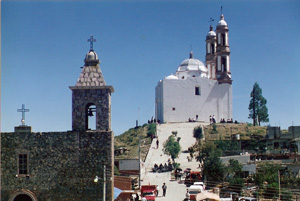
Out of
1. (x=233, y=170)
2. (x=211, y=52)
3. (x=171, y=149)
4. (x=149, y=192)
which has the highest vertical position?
(x=211, y=52)

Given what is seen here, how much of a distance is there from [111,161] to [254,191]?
1107cm

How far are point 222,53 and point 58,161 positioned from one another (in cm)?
4928

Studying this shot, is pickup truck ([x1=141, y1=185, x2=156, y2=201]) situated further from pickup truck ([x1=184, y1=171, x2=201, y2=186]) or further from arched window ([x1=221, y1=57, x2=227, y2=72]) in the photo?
arched window ([x1=221, y1=57, x2=227, y2=72])

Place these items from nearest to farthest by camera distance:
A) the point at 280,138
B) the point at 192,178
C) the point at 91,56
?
the point at 91,56, the point at 192,178, the point at 280,138

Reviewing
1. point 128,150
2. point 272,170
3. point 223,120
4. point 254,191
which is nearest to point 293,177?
point 272,170

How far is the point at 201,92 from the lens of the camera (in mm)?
67688

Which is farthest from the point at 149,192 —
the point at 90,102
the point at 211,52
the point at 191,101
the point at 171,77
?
the point at 211,52

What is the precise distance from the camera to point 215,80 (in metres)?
68.9

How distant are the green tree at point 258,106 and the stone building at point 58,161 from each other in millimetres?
46861

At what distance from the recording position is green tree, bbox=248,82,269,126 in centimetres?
6544

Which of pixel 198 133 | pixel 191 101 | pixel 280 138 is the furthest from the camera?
pixel 191 101

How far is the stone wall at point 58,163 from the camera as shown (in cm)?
2052

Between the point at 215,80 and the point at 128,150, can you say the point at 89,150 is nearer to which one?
the point at 128,150

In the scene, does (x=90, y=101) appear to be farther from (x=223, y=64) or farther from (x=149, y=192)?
(x=223, y=64)
